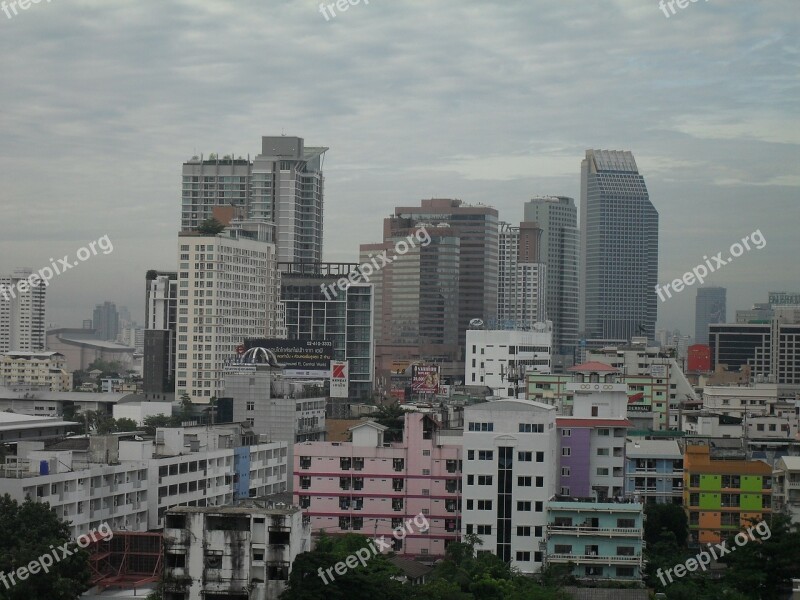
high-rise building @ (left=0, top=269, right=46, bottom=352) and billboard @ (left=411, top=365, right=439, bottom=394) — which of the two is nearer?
billboard @ (left=411, top=365, right=439, bottom=394)

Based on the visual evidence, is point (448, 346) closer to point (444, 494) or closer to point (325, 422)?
point (325, 422)

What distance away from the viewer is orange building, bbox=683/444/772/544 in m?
41.3

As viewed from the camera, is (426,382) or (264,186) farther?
(264,186)

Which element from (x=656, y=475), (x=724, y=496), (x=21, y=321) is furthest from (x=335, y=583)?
(x=21, y=321)

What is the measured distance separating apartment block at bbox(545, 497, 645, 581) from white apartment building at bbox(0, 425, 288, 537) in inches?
407

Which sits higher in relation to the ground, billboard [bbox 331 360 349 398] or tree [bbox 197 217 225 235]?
tree [bbox 197 217 225 235]

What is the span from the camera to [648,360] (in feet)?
244

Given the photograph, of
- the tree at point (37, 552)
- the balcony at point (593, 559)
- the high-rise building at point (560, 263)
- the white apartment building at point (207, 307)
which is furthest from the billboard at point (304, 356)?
the high-rise building at point (560, 263)

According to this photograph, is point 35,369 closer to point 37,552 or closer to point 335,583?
point 37,552

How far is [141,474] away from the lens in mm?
42656

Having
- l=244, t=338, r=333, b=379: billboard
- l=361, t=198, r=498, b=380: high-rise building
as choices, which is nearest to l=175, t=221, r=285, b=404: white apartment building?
l=244, t=338, r=333, b=379: billboard

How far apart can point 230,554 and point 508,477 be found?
1111 centimetres

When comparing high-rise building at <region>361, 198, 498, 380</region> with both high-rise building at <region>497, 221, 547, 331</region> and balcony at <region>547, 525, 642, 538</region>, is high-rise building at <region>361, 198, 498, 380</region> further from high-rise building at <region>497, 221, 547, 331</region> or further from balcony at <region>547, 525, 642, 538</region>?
balcony at <region>547, 525, 642, 538</region>

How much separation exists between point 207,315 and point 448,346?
52.0m
